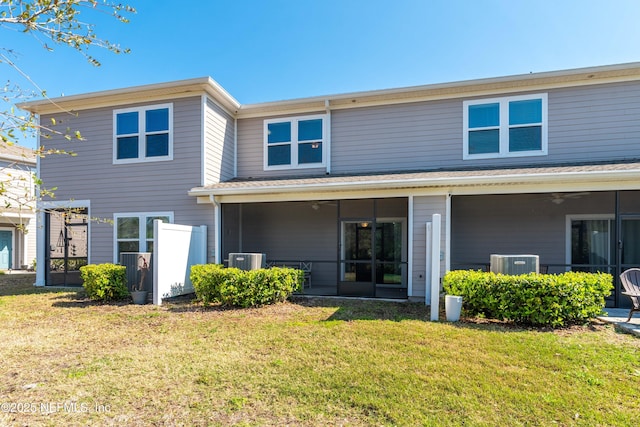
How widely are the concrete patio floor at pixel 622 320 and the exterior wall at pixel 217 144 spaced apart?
952 centimetres

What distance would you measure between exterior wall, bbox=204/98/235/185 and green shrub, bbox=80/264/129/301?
3.14 metres

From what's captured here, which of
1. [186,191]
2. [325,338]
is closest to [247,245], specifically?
[186,191]

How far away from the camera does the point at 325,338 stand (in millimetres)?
5469

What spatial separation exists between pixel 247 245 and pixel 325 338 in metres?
7.24

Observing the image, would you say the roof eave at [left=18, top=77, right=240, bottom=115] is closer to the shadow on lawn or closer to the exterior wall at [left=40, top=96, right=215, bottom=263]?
the exterior wall at [left=40, top=96, right=215, bottom=263]

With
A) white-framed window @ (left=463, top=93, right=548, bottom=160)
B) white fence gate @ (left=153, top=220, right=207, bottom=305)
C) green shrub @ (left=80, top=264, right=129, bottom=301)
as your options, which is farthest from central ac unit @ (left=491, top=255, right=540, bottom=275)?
green shrub @ (left=80, top=264, right=129, bottom=301)

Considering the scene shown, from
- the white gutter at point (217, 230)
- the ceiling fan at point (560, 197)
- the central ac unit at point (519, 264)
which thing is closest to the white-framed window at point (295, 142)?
the white gutter at point (217, 230)

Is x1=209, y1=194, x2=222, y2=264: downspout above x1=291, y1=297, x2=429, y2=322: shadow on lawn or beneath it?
above

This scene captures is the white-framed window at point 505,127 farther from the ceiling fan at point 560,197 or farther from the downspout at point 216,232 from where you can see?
the downspout at point 216,232

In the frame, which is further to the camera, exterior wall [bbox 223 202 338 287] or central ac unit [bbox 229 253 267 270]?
exterior wall [bbox 223 202 338 287]

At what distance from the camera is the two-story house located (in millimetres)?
8867

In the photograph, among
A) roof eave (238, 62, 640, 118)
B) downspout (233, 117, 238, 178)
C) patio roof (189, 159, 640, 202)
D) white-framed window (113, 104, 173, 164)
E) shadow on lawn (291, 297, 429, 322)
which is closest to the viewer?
shadow on lawn (291, 297, 429, 322)

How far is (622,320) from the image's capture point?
6.48 meters

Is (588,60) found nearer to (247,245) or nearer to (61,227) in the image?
(247,245)
